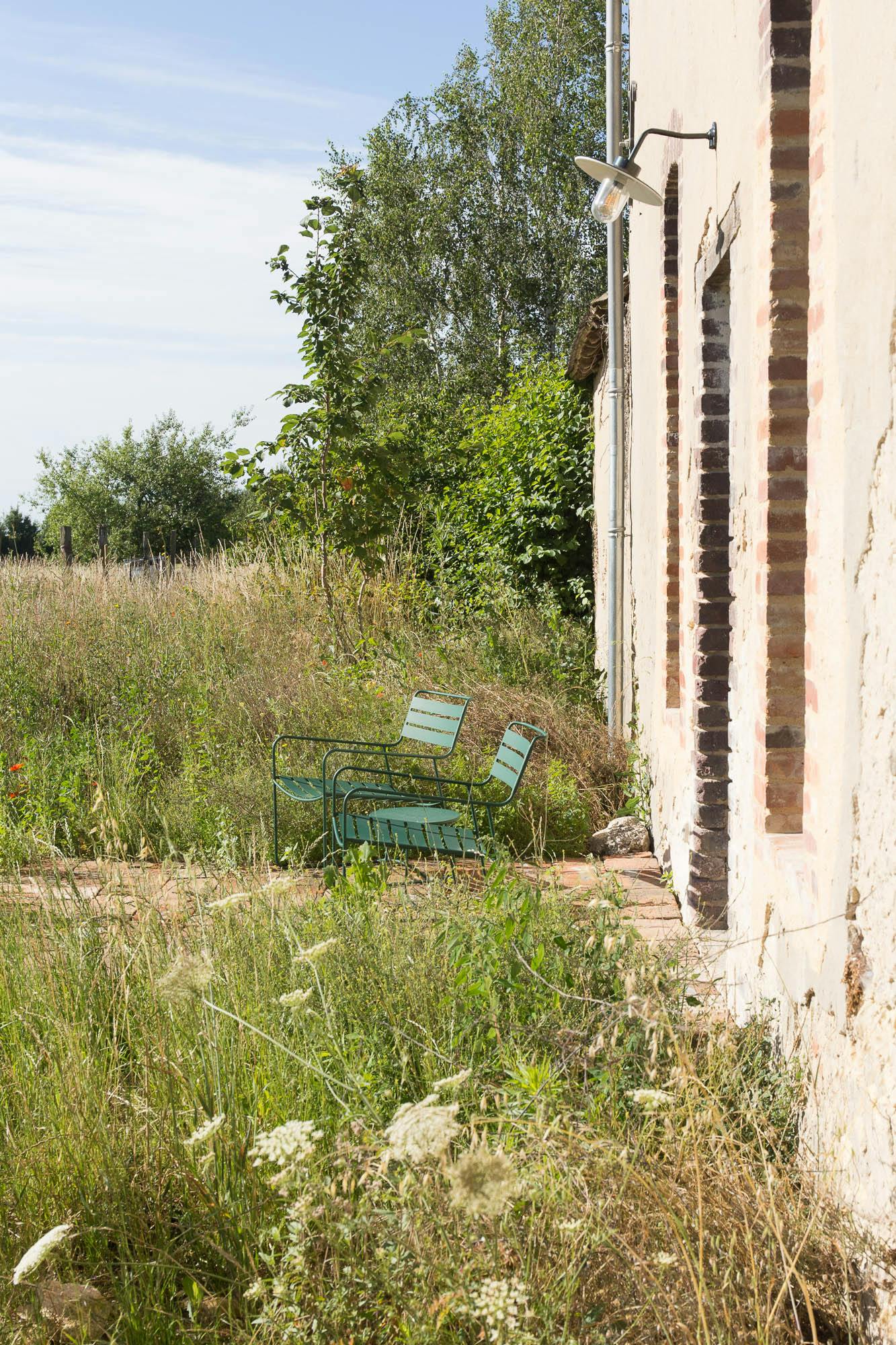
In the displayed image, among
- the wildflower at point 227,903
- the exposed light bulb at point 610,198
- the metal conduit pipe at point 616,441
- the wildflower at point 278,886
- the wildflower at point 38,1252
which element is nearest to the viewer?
the wildflower at point 38,1252

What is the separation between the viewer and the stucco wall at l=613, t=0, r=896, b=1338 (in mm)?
1891

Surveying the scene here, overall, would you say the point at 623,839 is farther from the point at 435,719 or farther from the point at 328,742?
the point at 328,742

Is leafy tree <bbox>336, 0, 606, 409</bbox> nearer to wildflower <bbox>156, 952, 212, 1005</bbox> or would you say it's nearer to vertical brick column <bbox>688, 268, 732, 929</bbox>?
vertical brick column <bbox>688, 268, 732, 929</bbox>

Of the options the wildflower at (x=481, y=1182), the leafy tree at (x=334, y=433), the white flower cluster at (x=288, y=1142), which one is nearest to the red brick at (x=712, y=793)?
the white flower cluster at (x=288, y=1142)

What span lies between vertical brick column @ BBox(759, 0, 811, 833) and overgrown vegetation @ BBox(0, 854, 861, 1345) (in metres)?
0.63

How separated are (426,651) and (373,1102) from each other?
5.63 m

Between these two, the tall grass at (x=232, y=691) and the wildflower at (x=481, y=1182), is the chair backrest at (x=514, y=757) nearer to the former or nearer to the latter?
the tall grass at (x=232, y=691)

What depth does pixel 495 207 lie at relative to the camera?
21547 millimetres

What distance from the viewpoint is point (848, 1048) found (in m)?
2.04

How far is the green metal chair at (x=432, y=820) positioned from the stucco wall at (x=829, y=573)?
1021 millimetres

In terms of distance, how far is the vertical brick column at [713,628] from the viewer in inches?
158

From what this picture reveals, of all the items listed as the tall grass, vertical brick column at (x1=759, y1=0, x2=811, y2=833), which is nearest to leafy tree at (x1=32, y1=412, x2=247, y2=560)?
the tall grass

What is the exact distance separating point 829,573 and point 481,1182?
1.48 meters

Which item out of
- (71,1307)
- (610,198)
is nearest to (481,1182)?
(71,1307)
